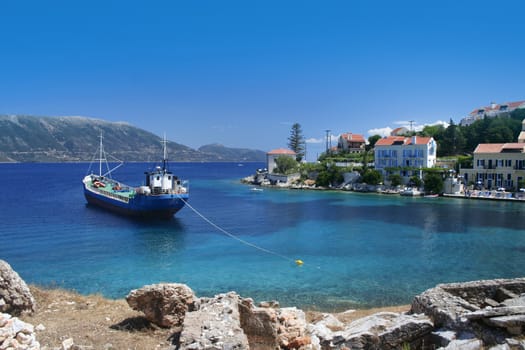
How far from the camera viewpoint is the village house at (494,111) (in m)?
110

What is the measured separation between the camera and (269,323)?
8625 mm

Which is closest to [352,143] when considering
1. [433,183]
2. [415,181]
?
[415,181]

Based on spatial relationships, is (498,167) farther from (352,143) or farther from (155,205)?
(155,205)

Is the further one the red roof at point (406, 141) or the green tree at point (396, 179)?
the red roof at point (406, 141)

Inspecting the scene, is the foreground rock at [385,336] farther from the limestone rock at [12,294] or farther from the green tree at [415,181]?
the green tree at [415,181]

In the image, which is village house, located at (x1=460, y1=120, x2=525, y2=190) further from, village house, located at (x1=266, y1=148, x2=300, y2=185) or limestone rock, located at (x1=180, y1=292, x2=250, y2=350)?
limestone rock, located at (x1=180, y1=292, x2=250, y2=350)

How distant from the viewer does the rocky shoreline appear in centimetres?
783

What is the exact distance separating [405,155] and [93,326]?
7039 cm

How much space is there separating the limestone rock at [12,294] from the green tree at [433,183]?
213ft

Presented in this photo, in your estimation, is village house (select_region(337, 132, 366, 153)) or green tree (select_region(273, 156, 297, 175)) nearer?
green tree (select_region(273, 156, 297, 175))

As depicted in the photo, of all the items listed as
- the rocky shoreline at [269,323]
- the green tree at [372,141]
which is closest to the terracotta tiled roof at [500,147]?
the green tree at [372,141]

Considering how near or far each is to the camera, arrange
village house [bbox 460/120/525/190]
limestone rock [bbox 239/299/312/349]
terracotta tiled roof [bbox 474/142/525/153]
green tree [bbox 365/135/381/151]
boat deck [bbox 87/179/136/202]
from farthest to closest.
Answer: green tree [bbox 365/135/381/151] → terracotta tiled roof [bbox 474/142/525/153] → village house [bbox 460/120/525/190] → boat deck [bbox 87/179/136/202] → limestone rock [bbox 239/299/312/349]

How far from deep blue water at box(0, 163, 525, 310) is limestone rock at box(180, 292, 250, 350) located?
31.5 feet

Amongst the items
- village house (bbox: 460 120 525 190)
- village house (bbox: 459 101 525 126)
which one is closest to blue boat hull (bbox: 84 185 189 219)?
village house (bbox: 460 120 525 190)
